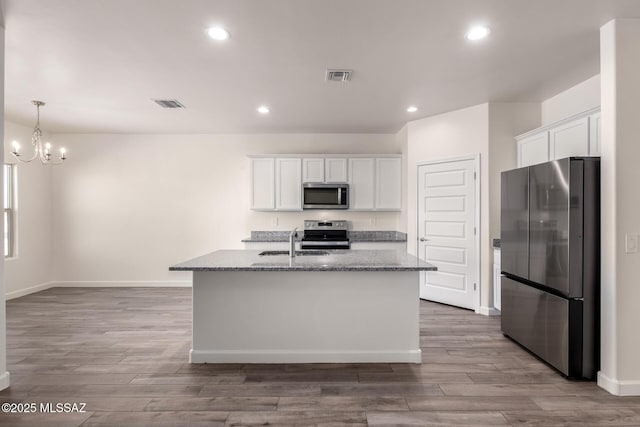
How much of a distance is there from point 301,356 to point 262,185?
3315mm

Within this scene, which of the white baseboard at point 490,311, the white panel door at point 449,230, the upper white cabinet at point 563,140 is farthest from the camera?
the white panel door at point 449,230

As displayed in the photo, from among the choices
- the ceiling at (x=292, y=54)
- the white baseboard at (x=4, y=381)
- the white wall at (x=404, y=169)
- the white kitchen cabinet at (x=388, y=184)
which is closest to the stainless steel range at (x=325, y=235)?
the white kitchen cabinet at (x=388, y=184)

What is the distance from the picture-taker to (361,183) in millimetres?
5762

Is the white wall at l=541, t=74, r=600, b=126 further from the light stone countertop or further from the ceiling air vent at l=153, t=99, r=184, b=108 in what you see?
the ceiling air vent at l=153, t=99, r=184, b=108

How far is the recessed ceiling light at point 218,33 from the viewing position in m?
2.62

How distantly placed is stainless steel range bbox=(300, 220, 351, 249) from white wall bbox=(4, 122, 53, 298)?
14.3ft

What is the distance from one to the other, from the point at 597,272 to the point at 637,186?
0.67m

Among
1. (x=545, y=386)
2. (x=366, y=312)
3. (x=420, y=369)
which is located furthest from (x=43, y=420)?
(x=545, y=386)

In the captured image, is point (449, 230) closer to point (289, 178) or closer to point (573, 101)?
point (573, 101)

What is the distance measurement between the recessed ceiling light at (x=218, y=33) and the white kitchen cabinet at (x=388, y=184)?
350 cm

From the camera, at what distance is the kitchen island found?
10.0 ft

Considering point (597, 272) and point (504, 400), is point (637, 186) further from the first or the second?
point (504, 400)

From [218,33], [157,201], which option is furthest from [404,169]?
[157,201]

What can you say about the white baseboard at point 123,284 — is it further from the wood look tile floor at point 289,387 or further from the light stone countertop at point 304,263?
the light stone countertop at point 304,263
